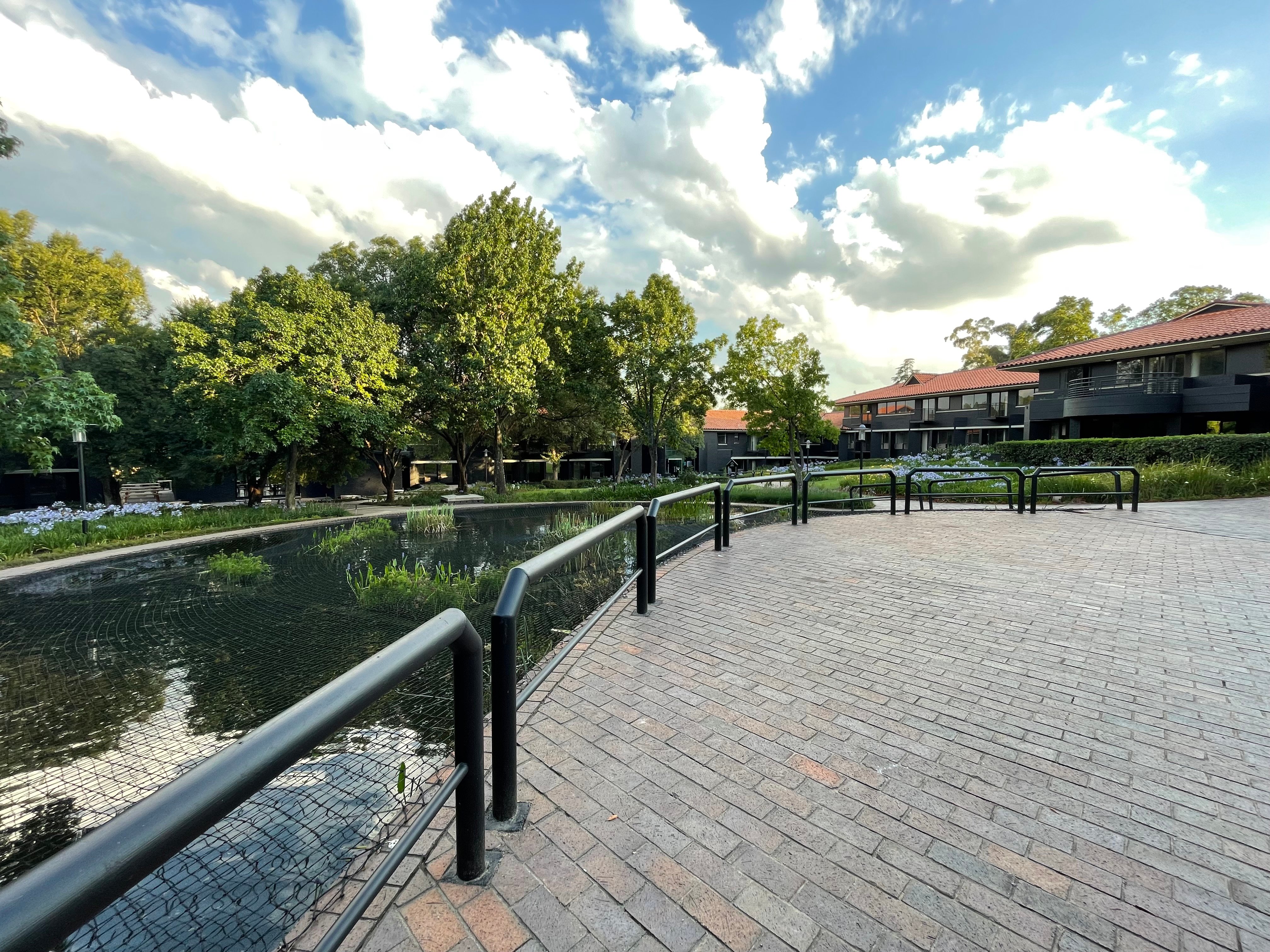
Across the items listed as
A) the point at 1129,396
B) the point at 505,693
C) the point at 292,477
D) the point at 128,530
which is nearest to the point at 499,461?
the point at 292,477

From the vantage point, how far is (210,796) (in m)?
0.87

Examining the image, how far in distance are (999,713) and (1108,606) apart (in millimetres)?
2730

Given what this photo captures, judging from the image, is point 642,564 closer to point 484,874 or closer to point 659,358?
point 484,874

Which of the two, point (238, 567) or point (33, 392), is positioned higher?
point (33, 392)

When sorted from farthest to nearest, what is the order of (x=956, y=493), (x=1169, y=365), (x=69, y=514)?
(x=1169, y=365), (x=956, y=493), (x=69, y=514)

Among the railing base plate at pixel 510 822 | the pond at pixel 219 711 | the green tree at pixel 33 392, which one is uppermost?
the green tree at pixel 33 392

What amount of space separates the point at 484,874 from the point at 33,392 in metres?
16.5

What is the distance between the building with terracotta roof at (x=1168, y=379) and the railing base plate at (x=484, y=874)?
29370 mm

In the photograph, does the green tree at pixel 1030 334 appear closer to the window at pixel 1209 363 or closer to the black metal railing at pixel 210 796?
the window at pixel 1209 363

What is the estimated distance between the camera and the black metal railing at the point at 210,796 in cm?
63

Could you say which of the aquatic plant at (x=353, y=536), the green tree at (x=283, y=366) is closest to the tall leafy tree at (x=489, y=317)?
the green tree at (x=283, y=366)

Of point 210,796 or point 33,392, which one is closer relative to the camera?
point 210,796

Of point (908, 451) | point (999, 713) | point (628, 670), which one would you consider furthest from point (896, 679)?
point (908, 451)

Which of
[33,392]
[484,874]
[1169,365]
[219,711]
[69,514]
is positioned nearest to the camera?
[484,874]
